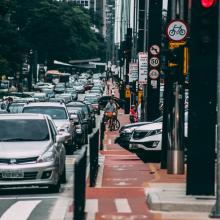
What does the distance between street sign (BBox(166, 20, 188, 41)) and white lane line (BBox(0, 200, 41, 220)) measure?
20.6ft

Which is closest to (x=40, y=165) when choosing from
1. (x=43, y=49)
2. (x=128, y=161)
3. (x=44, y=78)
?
(x=128, y=161)

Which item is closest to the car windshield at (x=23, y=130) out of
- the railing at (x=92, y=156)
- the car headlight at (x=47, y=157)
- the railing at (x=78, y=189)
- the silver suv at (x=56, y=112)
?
the car headlight at (x=47, y=157)

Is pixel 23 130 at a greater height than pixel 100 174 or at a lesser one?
greater

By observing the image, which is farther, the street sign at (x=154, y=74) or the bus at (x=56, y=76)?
the bus at (x=56, y=76)

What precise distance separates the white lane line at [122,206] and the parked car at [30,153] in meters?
2.22

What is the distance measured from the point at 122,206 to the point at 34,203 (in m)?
1.88

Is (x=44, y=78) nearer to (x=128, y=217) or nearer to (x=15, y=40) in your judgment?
(x=15, y=40)

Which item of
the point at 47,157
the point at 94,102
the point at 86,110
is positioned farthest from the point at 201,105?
the point at 94,102

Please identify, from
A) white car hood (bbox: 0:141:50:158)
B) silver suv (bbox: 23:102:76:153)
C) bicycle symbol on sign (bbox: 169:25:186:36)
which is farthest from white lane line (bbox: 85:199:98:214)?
silver suv (bbox: 23:102:76:153)

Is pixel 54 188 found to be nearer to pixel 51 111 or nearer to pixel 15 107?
pixel 51 111

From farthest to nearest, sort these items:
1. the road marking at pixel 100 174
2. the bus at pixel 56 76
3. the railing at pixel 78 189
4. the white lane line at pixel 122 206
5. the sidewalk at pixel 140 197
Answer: the bus at pixel 56 76, the road marking at pixel 100 174, the white lane line at pixel 122 206, the sidewalk at pixel 140 197, the railing at pixel 78 189

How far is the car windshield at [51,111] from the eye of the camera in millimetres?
35062

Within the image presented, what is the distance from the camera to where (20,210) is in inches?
668

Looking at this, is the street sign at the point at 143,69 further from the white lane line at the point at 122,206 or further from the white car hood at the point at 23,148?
the white lane line at the point at 122,206
